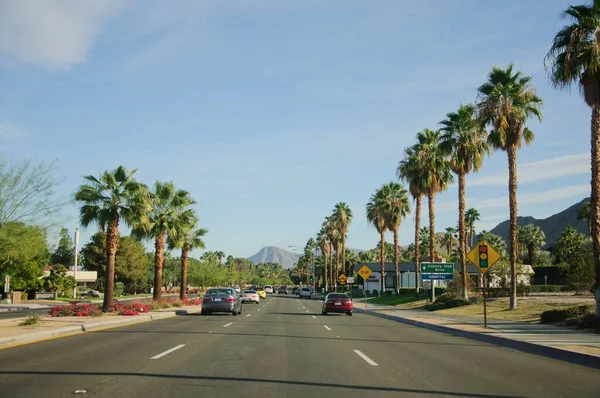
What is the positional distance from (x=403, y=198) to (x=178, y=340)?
4789cm

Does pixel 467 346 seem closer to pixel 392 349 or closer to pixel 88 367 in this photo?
pixel 392 349

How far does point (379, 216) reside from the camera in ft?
214

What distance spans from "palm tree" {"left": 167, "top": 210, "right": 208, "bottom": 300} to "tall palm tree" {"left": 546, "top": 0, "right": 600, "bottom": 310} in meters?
29.7

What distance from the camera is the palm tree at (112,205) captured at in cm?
2977

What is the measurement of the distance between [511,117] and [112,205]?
22.6 metres

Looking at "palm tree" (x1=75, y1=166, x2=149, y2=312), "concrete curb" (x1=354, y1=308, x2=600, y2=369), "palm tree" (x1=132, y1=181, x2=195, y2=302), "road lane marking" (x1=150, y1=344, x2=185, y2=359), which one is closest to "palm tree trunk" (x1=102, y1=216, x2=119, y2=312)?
"palm tree" (x1=75, y1=166, x2=149, y2=312)

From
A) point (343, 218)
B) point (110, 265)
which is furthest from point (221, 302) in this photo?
point (343, 218)

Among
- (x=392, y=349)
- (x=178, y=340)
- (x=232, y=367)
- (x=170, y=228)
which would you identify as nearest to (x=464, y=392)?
(x=232, y=367)

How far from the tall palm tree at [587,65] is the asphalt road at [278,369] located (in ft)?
28.1

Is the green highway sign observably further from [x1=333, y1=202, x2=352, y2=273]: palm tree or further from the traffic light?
[x1=333, y1=202, x2=352, y2=273]: palm tree

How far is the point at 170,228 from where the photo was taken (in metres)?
42.3

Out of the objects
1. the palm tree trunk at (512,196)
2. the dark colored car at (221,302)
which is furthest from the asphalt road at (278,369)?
the palm tree trunk at (512,196)

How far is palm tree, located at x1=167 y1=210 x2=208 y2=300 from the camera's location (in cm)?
4444

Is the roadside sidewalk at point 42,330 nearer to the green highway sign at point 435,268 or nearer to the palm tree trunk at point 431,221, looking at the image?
the green highway sign at point 435,268
